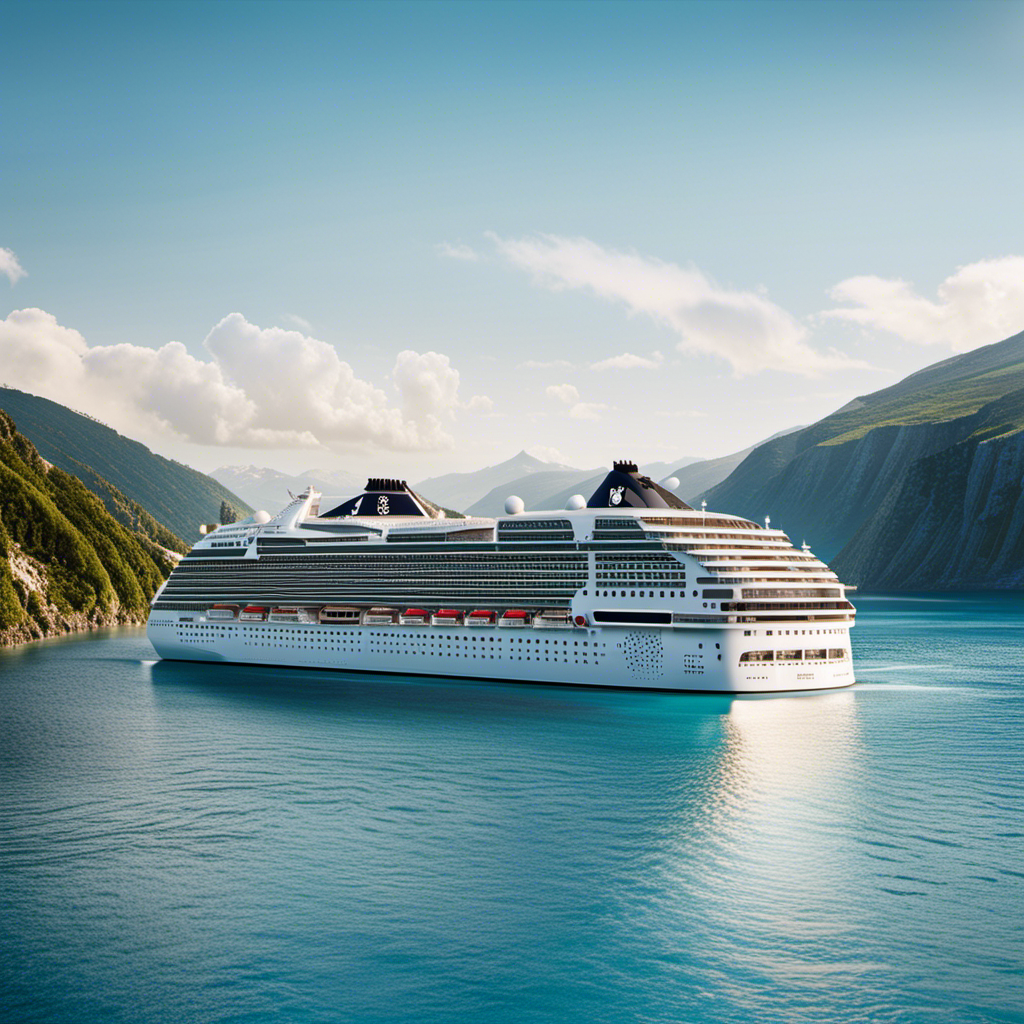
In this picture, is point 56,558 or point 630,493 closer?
point 630,493

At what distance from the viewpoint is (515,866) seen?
25406 mm

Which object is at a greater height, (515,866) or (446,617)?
(446,617)

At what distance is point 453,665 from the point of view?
58906 millimetres

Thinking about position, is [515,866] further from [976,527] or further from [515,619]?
[976,527]

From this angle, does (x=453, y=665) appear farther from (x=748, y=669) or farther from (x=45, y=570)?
(x=45, y=570)

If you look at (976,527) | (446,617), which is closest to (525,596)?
(446,617)

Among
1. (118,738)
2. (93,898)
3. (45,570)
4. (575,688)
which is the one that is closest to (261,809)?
(93,898)

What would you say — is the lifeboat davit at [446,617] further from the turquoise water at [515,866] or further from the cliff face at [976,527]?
the cliff face at [976,527]

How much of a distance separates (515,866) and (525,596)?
32381 millimetres

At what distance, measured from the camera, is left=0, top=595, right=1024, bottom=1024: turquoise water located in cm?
1923

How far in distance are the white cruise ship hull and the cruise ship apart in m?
0.09

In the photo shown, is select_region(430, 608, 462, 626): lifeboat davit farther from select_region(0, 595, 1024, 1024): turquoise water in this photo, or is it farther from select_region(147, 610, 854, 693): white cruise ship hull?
select_region(0, 595, 1024, 1024): turquoise water

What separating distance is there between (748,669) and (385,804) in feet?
77.9

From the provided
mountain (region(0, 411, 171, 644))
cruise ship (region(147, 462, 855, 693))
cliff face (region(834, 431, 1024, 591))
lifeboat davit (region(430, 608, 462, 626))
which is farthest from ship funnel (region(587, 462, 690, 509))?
cliff face (region(834, 431, 1024, 591))
